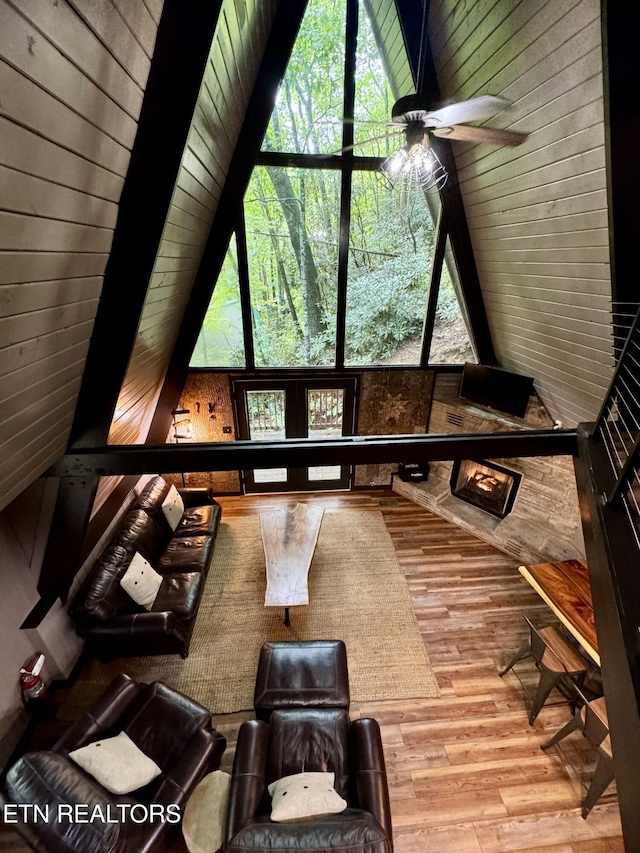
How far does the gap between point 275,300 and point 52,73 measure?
137 inches

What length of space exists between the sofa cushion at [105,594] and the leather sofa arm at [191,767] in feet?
4.40

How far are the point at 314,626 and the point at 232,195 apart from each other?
448cm

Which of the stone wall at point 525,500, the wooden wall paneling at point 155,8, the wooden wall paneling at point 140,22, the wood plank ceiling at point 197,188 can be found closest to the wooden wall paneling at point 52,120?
the wooden wall paneling at point 140,22

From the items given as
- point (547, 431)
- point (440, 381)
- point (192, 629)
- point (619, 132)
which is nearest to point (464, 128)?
point (619, 132)

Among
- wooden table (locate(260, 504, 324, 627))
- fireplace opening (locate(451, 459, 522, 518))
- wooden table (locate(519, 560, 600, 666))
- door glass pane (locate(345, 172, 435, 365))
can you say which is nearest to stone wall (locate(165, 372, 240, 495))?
wooden table (locate(260, 504, 324, 627))

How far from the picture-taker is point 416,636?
366 cm

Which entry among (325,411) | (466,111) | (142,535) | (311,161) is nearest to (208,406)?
(325,411)

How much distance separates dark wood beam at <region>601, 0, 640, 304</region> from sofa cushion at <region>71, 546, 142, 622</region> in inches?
180

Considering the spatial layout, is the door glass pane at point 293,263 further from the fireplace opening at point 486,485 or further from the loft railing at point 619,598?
the loft railing at point 619,598

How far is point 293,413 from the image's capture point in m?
5.41

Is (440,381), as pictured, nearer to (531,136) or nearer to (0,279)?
(531,136)

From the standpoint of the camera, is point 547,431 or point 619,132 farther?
point 547,431

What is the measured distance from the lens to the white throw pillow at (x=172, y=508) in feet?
14.7

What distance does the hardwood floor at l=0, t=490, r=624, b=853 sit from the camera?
2412mm
